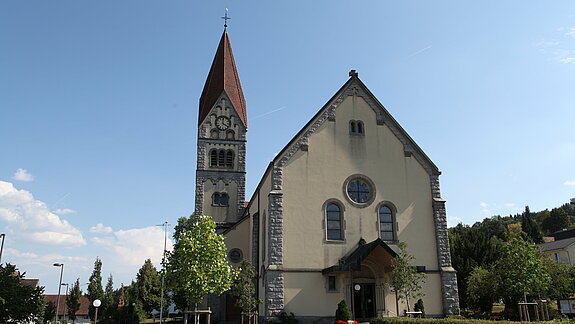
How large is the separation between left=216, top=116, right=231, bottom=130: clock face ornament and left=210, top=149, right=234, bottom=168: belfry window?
8.24 feet

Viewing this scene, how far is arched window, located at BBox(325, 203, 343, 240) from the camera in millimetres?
25656

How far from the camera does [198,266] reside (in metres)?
19.9

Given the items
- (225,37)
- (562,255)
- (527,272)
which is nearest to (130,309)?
(225,37)

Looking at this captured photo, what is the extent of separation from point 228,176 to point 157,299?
17272 millimetres

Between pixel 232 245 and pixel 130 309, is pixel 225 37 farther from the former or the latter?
pixel 130 309

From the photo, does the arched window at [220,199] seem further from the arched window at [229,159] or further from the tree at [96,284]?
the tree at [96,284]

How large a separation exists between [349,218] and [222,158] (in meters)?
19.8

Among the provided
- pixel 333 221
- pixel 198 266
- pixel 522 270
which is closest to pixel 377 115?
pixel 333 221

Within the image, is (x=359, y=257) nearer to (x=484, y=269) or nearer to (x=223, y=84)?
(x=484, y=269)

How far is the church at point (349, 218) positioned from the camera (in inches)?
955

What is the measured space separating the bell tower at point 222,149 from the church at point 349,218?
35.4 feet

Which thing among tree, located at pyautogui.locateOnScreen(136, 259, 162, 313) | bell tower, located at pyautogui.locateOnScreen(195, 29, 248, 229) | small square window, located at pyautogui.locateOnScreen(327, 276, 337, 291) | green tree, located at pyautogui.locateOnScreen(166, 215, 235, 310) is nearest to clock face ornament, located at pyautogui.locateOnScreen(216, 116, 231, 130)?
bell tower, located at pyautogui.locateOnScreen(195, 29, 248, 229)

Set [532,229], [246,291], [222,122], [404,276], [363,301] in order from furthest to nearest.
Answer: [532,229] → [222,122] → [363,301] → [246,291] → [404,276]

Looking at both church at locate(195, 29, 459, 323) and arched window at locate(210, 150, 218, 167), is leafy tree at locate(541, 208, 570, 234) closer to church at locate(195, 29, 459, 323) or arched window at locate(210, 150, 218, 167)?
church at locate(195, 29, 459, 323)
